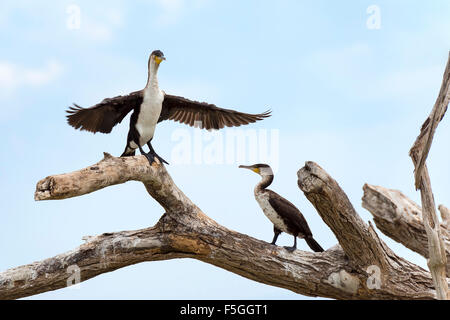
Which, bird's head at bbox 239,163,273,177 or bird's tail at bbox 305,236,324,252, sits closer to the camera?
bird's tail at bbox 305,236,324,252

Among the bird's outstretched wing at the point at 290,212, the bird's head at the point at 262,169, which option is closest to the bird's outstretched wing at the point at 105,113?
the bird's head at the point at 262,169

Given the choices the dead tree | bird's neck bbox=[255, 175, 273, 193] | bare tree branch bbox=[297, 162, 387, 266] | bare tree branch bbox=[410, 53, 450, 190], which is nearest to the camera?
bare tree branch bbox=[297, 162, 387, 266]

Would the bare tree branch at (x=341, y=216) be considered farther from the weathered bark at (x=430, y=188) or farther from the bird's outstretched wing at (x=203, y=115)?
the bird's outstretched wing at (x=203, y=115)

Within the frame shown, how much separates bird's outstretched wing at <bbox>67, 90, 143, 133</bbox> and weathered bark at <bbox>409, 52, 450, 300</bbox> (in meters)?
2.88

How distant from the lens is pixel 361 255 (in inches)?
206

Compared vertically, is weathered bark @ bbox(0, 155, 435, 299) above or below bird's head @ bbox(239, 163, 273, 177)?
below

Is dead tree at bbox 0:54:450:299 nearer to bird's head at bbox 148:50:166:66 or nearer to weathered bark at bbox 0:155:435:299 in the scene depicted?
weathered bark at bbox 0:155:435:299

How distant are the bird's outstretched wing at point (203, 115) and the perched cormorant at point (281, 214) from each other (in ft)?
2.92

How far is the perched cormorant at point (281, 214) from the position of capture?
18.4 ft

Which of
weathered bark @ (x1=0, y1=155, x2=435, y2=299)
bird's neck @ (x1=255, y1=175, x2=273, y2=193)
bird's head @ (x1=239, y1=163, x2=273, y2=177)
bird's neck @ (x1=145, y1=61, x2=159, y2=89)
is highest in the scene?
bird's neck @ (x1=145, y1=61, x2=159, y2=89)

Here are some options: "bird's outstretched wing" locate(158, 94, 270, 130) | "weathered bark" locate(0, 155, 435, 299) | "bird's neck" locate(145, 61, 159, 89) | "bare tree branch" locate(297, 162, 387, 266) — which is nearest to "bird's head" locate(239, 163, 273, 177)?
"bird's outstretched wing" locate(158, 94, 270, 130)

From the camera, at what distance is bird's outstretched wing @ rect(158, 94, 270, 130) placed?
642cm
